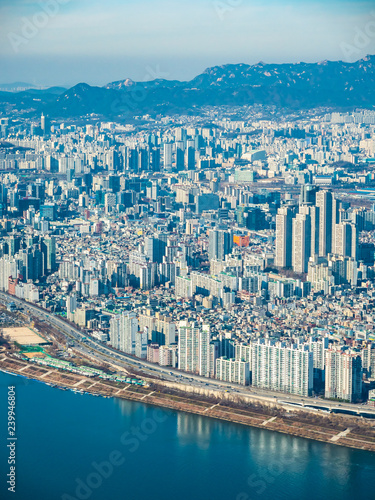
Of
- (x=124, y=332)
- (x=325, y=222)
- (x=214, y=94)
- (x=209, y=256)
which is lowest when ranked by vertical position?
(x=124, y=332)

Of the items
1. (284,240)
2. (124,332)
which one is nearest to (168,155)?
(284,240)

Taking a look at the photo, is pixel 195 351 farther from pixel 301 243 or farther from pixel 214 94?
pixel 214 94

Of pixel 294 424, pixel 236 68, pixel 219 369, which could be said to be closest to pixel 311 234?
pixel 219 369

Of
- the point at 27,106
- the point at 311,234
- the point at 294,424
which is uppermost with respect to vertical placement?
the point at 27,106

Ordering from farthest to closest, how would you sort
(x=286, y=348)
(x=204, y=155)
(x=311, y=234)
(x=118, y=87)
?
(x=118, y=87) < (x=204, y=155) < (x=311, y=234) < (x=286, y=348)

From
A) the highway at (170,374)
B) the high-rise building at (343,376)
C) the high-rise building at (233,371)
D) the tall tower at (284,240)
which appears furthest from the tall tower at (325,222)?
the high-rise building at (343,376)

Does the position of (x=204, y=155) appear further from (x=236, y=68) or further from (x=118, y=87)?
(x=236, y=68)
